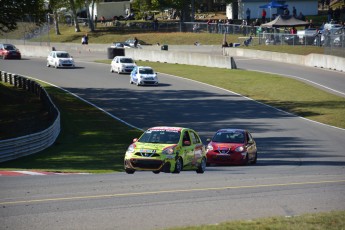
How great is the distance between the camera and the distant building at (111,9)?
359 ft

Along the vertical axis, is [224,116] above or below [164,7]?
below

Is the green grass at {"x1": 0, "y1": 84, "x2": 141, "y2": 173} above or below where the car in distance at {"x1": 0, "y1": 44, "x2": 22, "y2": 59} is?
below

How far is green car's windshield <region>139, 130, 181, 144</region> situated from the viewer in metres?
21.4

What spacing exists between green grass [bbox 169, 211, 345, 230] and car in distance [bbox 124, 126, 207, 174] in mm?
7156

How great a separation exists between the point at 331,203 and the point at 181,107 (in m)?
29.0

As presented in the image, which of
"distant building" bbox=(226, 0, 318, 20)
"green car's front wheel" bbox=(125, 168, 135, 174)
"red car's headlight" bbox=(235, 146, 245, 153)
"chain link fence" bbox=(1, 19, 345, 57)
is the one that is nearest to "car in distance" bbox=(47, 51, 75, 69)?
"chain link fence" bbox=(1, 19, 345, 57)

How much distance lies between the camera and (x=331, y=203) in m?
16.2

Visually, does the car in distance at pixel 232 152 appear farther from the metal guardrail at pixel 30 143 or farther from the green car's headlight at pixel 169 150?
the metal guardrail at pixel 30 143

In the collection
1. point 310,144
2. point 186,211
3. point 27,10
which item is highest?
point 27,10

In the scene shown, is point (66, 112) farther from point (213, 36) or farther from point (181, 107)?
point (213, 36)

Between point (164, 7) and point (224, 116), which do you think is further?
point (164, 7)

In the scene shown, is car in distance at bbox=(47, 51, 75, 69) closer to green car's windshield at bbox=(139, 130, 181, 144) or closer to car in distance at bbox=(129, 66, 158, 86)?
car in distance at bbox=(129, 66, 158, 86)

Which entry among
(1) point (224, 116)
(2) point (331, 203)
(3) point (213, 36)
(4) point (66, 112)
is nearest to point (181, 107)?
(1) point (224, 116)

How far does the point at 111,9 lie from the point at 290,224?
99795 millimetres
